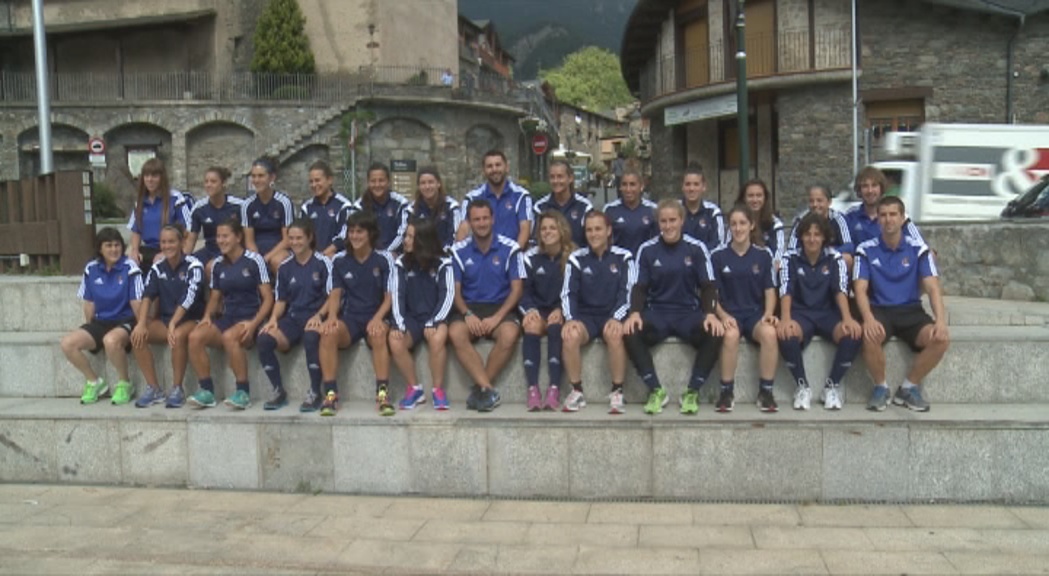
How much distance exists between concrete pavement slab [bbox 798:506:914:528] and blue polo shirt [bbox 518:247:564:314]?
104 inches

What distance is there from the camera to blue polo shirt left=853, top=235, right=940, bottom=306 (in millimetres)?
7414

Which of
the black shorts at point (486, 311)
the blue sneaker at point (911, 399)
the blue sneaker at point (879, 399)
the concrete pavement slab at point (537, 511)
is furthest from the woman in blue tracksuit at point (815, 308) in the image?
the black shorts at point (486, 311)

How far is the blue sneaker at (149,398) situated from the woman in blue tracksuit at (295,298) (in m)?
1.08

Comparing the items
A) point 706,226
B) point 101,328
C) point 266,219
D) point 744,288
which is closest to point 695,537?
point 744,288

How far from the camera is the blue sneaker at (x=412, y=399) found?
7.58 meters

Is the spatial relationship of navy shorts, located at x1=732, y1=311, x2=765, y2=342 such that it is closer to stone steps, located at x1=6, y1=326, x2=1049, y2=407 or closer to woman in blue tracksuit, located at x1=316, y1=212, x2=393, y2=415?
stone steps, located at x1=6, y1=326, x2=1049, y2=407

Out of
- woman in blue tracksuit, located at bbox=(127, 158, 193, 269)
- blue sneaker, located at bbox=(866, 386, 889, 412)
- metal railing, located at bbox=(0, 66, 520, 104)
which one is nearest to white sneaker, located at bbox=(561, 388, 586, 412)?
blue sneaker, located at bbox=(866, 386, 889, 412)

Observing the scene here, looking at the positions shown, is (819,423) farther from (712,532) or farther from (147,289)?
(147,289)

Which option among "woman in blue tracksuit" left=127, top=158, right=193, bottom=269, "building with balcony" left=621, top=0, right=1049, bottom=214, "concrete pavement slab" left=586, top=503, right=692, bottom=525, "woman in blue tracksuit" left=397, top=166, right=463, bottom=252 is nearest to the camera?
"concrete pavement slab" left=586, top=503, right=692, bottom=525

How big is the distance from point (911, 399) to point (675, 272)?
2.10 m

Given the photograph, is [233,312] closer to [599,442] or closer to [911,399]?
[599,442]

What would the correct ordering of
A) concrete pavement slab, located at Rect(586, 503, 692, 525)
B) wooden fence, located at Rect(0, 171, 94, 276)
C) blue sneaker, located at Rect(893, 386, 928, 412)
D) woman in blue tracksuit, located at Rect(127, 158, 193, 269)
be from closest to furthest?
concrete pavement slab, located at Rect(586, 503, 692, 525) < blue sneaker, located at Rect(893, 386, 928, 412) < woman in blue tracksuit, located at Rect(127, 158, 193, 269) < wooden fence, located at Rect(0, 171, 94, 276)

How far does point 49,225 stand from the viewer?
12586mm

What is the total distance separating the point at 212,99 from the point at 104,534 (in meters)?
34.9
